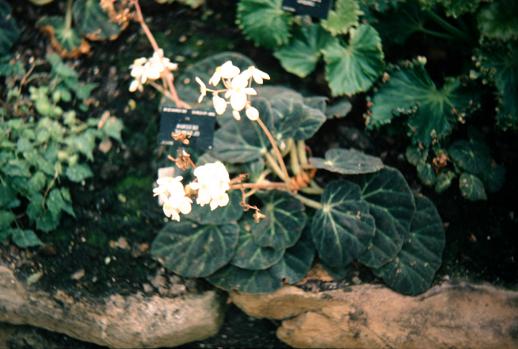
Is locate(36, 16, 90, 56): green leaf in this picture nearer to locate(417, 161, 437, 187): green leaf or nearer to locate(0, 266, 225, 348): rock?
locate(0, 266, 225, 348): rock

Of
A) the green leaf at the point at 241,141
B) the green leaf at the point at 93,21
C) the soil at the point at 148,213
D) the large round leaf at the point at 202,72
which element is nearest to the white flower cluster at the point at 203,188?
the green leaf at the point at 241,141

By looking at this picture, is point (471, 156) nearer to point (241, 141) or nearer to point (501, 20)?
point (501, 20)

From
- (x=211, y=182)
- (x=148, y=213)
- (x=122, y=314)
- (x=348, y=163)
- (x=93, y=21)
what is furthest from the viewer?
(x=93, y=21)

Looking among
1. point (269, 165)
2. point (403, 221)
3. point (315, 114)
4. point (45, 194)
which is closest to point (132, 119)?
point (45, 194)

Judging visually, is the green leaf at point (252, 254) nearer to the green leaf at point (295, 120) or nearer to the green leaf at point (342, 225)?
the green leaf at point (342, 225)

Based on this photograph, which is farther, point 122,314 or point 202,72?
point 202,72

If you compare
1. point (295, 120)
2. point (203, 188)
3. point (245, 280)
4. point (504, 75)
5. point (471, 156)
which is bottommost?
point (245, 280)

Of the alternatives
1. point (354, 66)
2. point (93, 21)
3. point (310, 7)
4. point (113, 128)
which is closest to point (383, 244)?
point (354, 66)
